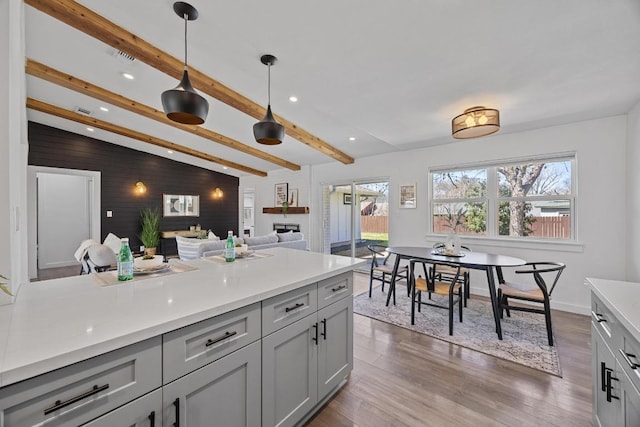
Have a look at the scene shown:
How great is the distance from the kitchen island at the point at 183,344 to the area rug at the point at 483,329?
58.3 inches

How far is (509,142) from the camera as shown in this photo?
3.78 metres

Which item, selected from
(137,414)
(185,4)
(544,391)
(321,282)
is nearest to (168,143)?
(185,4)

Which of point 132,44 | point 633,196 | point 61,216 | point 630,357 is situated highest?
point 132,44

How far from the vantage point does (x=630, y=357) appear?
1022mm

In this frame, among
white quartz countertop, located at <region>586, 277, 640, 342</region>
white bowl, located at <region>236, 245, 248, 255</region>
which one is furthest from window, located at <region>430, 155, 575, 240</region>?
white bowl, located at <region>236, 245, 248, 255</region>

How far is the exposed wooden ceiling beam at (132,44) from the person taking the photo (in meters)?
2.15

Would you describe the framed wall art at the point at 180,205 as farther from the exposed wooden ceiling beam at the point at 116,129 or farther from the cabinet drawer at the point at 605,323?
the cabinet drawer at the point at 605,323

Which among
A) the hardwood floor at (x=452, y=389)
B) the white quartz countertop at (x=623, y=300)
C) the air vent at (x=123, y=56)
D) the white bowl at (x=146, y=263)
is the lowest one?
the hardwood floor at (x=452, y=389)

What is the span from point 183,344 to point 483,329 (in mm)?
3010

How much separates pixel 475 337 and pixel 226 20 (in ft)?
11.5

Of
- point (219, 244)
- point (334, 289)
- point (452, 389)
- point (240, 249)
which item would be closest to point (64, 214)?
point (219, 244)

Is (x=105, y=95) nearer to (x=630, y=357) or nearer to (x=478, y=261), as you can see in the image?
(x=478, y=261)

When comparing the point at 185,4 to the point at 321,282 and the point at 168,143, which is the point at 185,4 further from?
the point at 168,143

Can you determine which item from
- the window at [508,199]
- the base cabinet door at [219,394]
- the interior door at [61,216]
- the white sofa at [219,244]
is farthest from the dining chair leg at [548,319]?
the interior door at [61,216]
